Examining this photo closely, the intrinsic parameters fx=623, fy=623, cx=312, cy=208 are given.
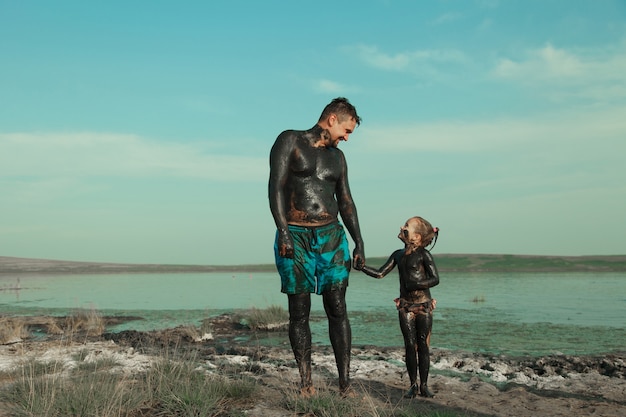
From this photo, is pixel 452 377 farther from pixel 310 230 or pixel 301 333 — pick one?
pixel 310 230

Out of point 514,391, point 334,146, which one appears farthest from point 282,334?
point 334,146

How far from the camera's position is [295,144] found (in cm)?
549

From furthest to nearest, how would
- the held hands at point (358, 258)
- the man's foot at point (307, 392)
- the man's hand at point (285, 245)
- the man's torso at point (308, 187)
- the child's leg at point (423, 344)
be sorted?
the child's leg at point (423, 344) → the held hands at point (358, 258) → the man's torso at point (308, 187) → the man's hand at point (285, 245) → the man's foot at point (307, 392)

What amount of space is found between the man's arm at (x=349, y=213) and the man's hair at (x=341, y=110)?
0.40 m

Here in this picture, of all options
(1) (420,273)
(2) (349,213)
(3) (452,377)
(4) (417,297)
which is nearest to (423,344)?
(4) (417,297)

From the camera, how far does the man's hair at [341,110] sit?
5645 mm

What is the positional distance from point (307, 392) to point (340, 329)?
63cm

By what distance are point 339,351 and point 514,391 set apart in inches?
87.4

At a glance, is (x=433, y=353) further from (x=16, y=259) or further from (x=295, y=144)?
(x=16, y=259)

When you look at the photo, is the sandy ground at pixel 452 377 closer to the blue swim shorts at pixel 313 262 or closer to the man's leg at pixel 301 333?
the man's leg at pixel 301 333

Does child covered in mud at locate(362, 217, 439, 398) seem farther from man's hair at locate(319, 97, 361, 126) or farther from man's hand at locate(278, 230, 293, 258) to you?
man's hair at locate(319, 97, 361, 126)

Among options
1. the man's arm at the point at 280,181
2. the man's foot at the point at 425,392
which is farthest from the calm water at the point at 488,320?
the man's arm at the point at 280,181

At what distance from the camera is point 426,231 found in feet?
20.4

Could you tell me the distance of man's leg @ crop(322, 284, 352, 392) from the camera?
5.43 meters
